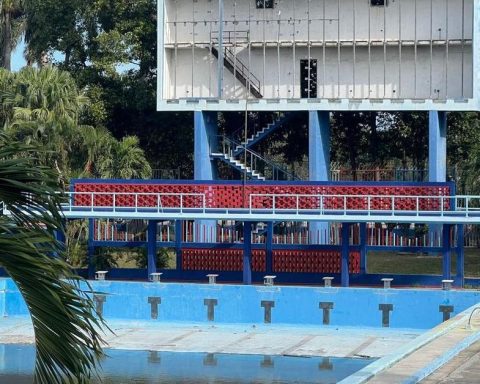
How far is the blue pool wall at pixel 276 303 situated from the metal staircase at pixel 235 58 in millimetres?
10618

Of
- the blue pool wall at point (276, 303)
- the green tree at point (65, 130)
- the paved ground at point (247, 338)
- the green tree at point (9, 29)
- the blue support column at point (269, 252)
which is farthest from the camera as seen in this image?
the green tree at point (9, 29)

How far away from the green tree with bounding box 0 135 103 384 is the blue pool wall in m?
29.6

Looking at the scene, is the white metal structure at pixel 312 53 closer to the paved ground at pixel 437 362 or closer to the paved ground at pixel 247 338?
the paved ground at pixel 247 338

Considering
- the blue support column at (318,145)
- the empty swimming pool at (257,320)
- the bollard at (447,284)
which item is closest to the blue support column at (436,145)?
the blue support column at (318,145)

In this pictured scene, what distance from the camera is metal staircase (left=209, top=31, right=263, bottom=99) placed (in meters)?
46.0

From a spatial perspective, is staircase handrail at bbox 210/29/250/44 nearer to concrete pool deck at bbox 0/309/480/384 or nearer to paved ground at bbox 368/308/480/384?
concrete pool deck at bbox 0/309/480/384

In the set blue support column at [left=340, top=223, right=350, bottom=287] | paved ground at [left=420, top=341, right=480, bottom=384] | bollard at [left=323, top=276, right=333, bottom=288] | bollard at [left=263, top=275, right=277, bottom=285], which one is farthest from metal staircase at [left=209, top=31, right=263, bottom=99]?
paved ground at [left=420, top=341, right=480, bottom=384]

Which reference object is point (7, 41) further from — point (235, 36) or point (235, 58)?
point (235, 58)

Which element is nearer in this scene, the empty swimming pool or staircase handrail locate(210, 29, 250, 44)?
the empty swimming pool

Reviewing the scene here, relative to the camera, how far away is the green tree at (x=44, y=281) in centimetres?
646

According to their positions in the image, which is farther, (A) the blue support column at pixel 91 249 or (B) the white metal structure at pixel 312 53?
(B) the white metal structure at pixel 312 53

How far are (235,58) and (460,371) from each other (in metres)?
27.5

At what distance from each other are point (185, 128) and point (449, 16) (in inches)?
550

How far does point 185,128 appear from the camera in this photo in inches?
2120
